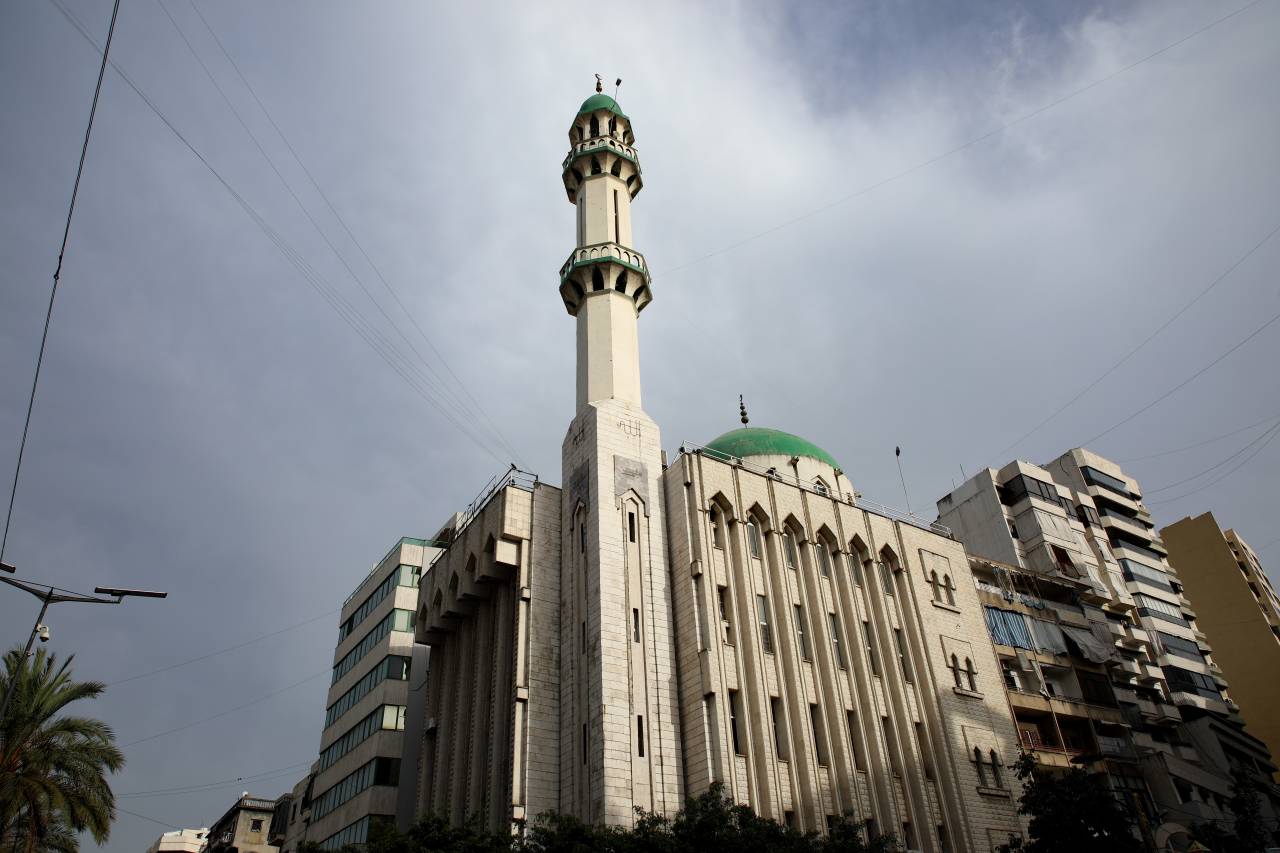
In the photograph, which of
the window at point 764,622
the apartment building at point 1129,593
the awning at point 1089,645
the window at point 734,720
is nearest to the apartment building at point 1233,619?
the apartment building at point 1129,593

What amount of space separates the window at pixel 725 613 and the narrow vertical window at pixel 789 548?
3.20m

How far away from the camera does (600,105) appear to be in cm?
4456

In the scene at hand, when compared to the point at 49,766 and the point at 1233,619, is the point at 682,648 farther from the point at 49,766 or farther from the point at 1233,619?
the point at 1233,619

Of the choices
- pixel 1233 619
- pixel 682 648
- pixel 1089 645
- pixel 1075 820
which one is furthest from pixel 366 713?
pixel 1233 619

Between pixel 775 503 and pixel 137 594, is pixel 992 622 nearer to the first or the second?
pixel 775 503

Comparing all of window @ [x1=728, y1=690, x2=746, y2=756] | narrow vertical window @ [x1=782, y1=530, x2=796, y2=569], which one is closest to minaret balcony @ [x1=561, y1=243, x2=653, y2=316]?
narrow vertical window @ [x1=782, y1=530, x2=796, y2=569]

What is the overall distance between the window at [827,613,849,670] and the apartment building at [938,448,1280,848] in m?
10.1

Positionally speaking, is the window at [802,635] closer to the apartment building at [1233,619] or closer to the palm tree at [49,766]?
the palm tree at [49,766]

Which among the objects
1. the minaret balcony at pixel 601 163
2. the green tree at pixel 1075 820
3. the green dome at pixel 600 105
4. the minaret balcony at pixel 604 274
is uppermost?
the green dome at pixel 600 105

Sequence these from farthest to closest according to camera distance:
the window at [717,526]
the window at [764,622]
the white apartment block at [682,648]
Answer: the window at [717,526], the window at [764,622], the white apartment block at [682,648]

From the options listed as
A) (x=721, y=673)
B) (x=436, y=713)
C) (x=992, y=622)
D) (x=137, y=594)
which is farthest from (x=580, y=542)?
(x=992, y=622)

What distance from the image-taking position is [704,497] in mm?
32031

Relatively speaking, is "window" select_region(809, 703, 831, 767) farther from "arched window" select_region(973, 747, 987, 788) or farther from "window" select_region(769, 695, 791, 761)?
"arched window" select_region(973, 747, 987, 788)

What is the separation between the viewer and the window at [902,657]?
112 feet
